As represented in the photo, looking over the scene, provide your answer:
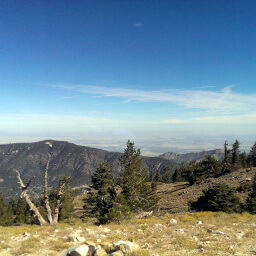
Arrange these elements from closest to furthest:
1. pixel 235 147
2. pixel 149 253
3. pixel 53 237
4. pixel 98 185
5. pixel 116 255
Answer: pixel 116 255, pixel 149 253, pixel 53 237, pixel 98 185, pixel 235 147

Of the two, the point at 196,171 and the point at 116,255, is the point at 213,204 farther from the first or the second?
the point at 196,171

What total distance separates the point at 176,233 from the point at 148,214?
30.7ft

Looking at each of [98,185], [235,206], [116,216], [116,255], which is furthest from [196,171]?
[116,255]

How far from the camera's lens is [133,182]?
2373 centimetres

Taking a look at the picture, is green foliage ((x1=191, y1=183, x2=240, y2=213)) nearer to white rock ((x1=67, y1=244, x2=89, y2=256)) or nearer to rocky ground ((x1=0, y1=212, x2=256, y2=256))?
rocky ground ((x1=0, y1=212, x2=256, y2=256))

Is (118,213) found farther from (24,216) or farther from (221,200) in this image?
(24,216)

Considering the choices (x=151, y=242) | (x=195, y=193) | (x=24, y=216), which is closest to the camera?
(x=151, y=242)

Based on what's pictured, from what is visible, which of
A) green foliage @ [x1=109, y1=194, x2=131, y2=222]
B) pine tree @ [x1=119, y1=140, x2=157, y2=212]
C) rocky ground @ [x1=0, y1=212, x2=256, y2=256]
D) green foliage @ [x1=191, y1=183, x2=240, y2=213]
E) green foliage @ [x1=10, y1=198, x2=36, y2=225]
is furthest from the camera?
green foliage @ [x1=10, y1=198, x2=36, y2=225]

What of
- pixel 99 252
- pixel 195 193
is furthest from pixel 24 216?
pixel 99 252

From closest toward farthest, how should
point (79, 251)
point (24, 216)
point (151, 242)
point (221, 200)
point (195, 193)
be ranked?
1. point (79, 251)
2. point (151, 242)
3. point (221, 200)
4. point (195, 193)
5. point (24, 216)

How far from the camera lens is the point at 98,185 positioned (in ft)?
110

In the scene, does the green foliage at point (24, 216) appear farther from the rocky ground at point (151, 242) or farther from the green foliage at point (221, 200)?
the green foliage at point (221, 200)

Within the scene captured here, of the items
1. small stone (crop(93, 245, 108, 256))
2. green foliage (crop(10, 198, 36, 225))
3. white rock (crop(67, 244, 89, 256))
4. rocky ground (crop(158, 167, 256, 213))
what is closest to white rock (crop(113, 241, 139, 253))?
small stone (crop(93, 245, 108, 256))

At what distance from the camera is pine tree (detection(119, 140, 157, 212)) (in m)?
23.4
